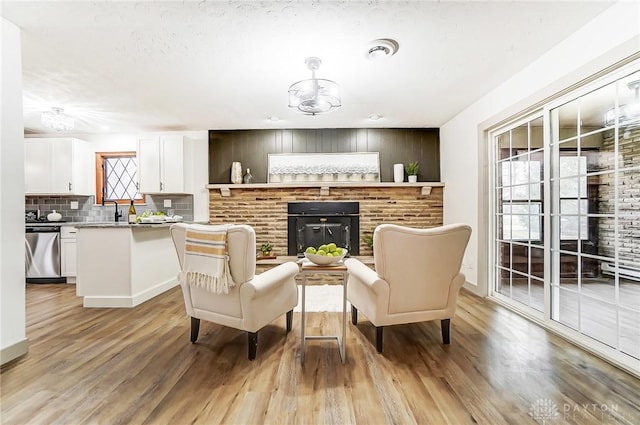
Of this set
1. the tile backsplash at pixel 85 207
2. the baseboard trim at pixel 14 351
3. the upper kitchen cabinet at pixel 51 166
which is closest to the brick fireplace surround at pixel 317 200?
the tile backsplash at pixel 85 207

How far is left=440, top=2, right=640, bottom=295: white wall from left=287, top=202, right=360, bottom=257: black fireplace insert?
5.09ft

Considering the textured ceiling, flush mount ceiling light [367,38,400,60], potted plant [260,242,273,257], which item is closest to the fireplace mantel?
potted plant [260,242,273,257]

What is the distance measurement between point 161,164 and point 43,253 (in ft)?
6.80

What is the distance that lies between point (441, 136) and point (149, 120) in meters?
4.64

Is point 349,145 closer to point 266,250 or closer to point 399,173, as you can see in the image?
point 399,173

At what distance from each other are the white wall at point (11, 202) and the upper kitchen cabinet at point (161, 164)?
2612 millimetres

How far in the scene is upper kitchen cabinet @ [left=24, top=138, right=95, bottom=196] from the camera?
4543 mm

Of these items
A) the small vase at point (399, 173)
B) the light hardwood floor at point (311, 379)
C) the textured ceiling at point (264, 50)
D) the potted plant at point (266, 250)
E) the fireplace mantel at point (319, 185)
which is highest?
the textured ceiling at point (264, 50)

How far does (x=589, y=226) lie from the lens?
222 centimetres

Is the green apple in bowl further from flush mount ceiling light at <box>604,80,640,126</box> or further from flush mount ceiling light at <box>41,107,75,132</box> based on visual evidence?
flush mount ceiling light at <box>41,107,75,132</box>

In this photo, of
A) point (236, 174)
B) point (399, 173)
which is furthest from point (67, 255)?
point (399, 173)

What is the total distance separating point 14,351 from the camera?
1993mm

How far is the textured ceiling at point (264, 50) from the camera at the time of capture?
196cm

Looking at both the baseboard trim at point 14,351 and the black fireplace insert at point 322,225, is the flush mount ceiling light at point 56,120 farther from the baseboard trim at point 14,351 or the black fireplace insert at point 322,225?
the black fireplace insert at point 322,225
